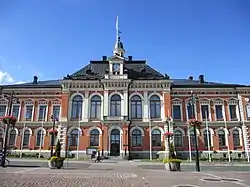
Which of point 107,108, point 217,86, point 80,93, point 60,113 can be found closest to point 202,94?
point 217,86

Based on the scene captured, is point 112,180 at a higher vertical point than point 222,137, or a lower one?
lower

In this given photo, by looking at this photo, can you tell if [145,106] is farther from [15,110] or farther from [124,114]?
[15,110]

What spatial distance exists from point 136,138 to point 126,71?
11.9 metres

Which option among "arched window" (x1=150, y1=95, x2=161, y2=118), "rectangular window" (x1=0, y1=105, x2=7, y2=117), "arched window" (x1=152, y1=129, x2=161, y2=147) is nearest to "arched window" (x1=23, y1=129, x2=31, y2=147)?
"rectangular window" (x1=0, y1=105, x2=7, y2=117)

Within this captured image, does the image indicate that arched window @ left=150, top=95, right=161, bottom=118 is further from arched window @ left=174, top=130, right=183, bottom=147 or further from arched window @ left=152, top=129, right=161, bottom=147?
arched window @ left=174, top=130, right=183, bottom=147

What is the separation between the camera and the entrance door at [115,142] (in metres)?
37.5

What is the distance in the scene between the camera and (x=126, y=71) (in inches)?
1631

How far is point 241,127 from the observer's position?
39.5 m

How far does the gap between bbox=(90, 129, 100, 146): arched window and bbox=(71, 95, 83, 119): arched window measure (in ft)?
12.5

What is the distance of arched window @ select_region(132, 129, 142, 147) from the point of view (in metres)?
38.3

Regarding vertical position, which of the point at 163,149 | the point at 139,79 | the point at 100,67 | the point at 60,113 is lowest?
the point at 163,149

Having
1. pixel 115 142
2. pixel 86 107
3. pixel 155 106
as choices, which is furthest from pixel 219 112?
pixel 86 107

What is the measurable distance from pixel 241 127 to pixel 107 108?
23.0 m

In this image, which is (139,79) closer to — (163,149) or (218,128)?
(163,149)
